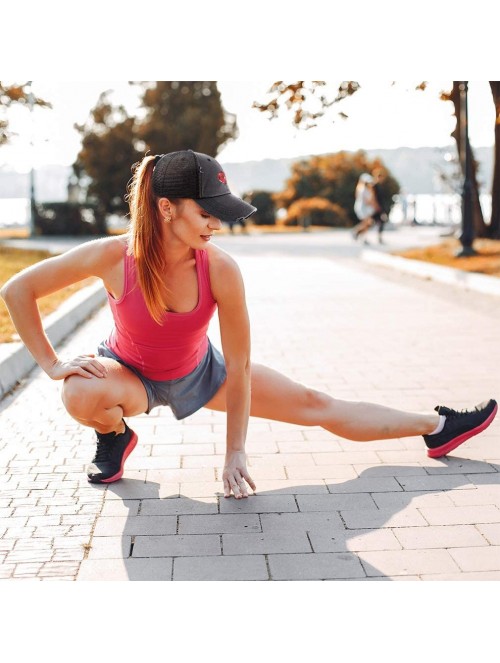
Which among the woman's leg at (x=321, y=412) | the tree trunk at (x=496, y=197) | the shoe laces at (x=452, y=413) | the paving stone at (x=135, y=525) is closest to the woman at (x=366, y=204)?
the tree trunk at (x=496, y=197)

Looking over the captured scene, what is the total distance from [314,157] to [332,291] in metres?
25.8

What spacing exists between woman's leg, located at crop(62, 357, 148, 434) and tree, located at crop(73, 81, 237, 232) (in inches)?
956

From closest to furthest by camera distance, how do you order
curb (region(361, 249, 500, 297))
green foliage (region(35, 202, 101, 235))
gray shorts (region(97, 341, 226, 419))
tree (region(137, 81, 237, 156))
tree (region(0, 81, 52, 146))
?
gray shorts (region(97, 341, 226, 419)) → curb (region(361, 249, 500, 297)) → tree (region(0, 81, 52, 146)) → green foliage (region(35, 202, 101, 235)) → tree (region(137, 81, 237, 156))

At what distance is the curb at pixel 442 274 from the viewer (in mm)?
12086

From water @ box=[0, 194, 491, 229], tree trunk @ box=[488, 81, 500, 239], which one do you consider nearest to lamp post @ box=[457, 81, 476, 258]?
tree trunk @ box=[488, 81, 500, 239]

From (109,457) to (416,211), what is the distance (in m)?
30.6

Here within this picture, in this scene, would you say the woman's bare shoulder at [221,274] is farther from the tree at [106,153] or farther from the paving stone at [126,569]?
the tree at [106,153]

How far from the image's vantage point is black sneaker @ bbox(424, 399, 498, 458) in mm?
4449

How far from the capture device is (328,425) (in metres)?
4.34

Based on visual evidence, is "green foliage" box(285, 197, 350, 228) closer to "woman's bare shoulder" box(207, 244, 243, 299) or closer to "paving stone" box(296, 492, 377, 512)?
"paving stone" box(296, 492, 377, 512)

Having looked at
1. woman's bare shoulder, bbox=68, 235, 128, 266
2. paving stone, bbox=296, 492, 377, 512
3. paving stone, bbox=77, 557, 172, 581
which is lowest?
paving stone, bbox=296, 492, 377, 512

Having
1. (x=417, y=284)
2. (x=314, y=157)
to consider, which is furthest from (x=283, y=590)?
(x=314, y=157)

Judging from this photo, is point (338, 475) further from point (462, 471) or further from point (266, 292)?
point (266, 292)

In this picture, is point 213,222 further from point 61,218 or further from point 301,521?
point 61,218
